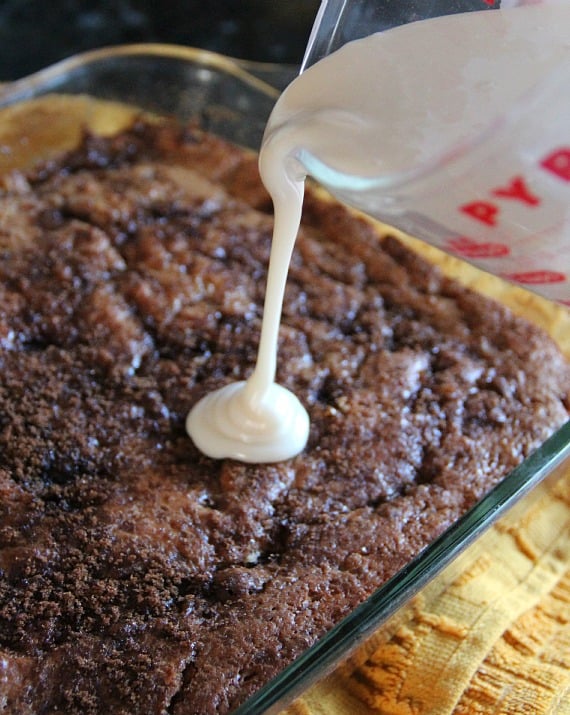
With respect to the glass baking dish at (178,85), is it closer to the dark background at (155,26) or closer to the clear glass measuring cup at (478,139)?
the clear glass measuring cup at (478,139)

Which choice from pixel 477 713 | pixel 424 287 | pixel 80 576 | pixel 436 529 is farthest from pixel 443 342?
pixel 80 576

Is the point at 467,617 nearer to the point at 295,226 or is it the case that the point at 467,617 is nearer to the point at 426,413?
the point at 426,413

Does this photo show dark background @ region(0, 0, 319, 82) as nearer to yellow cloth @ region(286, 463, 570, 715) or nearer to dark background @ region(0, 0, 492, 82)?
dark background @ region(0, 0, 492, 82)

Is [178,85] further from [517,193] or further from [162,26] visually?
[517,193]

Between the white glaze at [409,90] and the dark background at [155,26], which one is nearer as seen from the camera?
the white glaze at [409,90]

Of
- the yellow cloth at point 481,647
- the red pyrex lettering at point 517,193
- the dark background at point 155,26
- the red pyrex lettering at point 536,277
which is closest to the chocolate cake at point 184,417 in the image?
the yellow cloth at point 481,647
